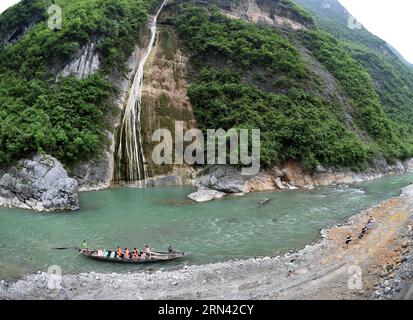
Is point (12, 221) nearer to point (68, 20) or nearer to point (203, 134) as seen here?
point (203, 134)

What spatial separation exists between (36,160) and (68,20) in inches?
1071

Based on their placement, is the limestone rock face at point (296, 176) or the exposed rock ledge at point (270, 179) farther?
the limestone rock face at point (296, 176)

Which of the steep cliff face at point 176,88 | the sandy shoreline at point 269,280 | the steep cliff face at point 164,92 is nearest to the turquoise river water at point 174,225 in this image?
the sandy shoreline at point 269,280

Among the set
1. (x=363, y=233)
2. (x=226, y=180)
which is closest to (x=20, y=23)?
(x=226, y=180)

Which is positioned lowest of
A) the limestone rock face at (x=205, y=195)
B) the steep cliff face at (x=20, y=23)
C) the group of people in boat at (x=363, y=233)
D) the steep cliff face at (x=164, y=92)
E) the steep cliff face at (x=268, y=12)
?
the limestone rock face at (x=205, y=195)

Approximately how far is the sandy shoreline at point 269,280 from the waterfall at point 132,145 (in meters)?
28.3

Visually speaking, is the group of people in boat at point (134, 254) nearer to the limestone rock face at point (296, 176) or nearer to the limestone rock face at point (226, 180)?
the limestone rock face at point (226, 180)

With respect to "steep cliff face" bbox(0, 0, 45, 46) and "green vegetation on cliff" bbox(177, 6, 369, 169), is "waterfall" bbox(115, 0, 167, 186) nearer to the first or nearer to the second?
"green vegetation on cliff" bbox(177, 6, 369, 169)

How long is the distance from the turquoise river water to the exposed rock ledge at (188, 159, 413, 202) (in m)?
2.07

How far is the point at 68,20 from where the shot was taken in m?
59.7

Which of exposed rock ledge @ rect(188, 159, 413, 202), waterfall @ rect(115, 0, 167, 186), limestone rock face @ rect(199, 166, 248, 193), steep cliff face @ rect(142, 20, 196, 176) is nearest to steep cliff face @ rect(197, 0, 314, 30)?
steep cliff face @ rect(142, 20, 196, 176)

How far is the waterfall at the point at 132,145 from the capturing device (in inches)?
1973

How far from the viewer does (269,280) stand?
20.8m

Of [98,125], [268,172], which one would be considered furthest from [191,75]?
[268,172]
